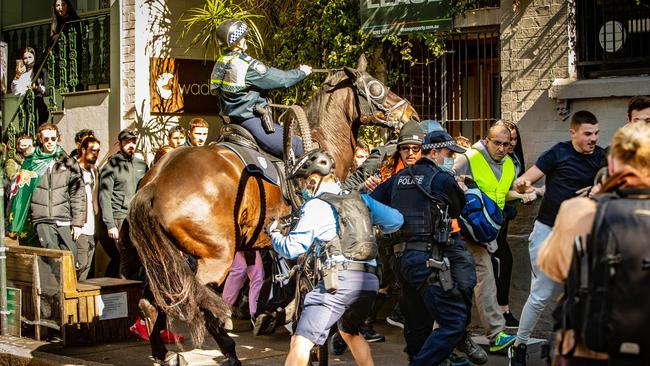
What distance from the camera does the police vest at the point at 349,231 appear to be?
686 cm

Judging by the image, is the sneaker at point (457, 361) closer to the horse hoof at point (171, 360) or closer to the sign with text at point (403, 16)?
the horse hoof at point (171, 360)

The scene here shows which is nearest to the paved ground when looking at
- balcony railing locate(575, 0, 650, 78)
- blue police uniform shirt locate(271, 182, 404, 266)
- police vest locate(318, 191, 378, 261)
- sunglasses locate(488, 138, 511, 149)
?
sunglasses locate(488, 138, 511, 149)

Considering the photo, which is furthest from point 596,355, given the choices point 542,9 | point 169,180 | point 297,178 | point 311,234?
point 542,9

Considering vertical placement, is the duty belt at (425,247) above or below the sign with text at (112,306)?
above

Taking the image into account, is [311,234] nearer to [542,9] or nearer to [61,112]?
[542,9]

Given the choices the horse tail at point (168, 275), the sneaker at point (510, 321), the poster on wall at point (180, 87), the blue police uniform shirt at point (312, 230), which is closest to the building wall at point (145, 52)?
the poster on wall at point (180, 87)

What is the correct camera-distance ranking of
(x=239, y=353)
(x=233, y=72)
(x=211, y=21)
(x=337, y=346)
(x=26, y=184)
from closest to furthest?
(x=337, y=346) < (x=233, y=72) < (x=239, y=353) < (x=26, y=184) < (x=211, y=21)

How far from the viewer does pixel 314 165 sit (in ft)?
22.9

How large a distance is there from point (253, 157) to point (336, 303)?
9.06ft

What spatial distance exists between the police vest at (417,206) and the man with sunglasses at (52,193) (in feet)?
16.7

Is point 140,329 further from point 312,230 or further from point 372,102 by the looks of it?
point 312,230

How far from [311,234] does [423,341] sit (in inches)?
67.9

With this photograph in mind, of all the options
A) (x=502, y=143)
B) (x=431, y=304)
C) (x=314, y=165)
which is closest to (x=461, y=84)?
(x=502, y=143)

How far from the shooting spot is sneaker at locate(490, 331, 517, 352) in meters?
9.15
